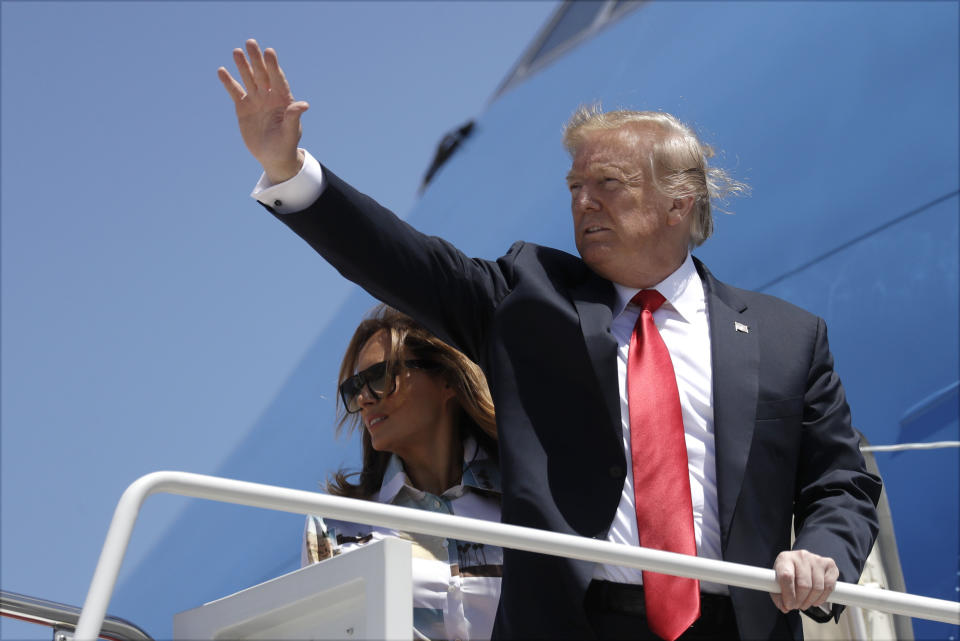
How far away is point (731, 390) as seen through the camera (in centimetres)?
246

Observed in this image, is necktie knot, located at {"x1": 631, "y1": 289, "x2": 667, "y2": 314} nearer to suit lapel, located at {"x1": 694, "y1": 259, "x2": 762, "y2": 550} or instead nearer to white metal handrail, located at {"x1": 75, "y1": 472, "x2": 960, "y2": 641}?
suit lapel, located at {"x1": 694, "y1": 259, "x2": 762, "y2": 550}

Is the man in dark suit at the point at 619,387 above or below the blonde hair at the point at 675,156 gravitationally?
below

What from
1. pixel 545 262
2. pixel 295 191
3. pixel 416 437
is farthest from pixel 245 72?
pixel 416 437

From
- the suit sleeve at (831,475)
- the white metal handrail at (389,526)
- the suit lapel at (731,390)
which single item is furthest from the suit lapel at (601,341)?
the white metal handrail at (389,526)

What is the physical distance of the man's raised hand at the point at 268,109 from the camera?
7.68ft

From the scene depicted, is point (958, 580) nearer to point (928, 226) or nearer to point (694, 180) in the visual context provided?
point (928, 226)

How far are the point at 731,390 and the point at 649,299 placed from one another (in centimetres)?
31

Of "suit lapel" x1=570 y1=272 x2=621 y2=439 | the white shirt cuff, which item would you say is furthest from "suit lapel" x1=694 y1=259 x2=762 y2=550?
the white shirt cuff

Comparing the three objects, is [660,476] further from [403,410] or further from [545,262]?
[403,410]

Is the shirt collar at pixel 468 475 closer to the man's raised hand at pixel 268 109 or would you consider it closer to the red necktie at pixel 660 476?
the red necktie at pixel 660 476

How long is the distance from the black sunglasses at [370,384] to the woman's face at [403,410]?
1cm

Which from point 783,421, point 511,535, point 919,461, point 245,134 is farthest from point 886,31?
point 511,535

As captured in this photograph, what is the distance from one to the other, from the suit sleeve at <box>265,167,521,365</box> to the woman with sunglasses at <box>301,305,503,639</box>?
0.75 meters

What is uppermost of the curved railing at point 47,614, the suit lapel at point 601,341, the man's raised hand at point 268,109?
the man's raised hand at point 268,109
